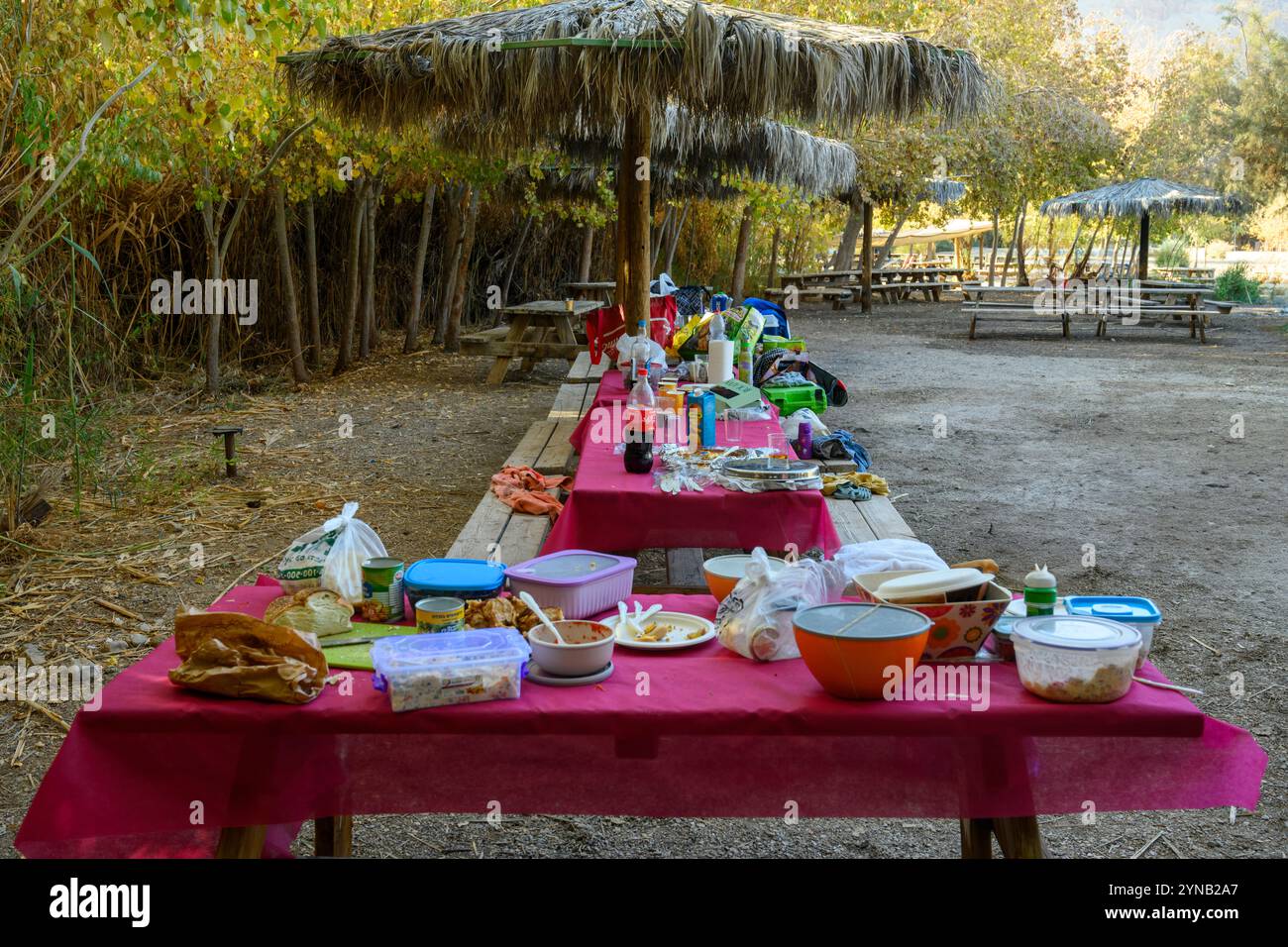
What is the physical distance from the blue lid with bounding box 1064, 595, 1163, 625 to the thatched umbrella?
22045 mm

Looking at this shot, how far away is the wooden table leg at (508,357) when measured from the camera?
474 inches

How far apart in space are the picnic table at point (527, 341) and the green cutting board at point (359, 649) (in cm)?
951

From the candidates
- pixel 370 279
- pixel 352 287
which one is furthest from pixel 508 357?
pixel 370 279

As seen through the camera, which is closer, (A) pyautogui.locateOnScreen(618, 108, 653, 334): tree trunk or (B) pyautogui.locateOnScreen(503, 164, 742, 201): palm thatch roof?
(A) pyautogui.locateOnScreen(618, 108, 653, 334): tree trunk

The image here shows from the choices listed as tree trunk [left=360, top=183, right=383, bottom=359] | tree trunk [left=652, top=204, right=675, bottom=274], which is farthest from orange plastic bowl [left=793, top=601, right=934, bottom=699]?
tree trunk [left=652, top=204, right=675, bottom=274]

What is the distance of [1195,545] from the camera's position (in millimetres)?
6055

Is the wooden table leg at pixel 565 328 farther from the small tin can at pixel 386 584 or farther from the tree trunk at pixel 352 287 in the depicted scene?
the small tin can at pixel 386 584

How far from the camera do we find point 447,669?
2.11 metres

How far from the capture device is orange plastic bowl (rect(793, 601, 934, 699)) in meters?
2.06

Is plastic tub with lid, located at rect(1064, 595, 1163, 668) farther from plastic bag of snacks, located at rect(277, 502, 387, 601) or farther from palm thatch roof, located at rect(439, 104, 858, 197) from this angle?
palm thatch roof, located at rect(439, 104, 858, 197)
